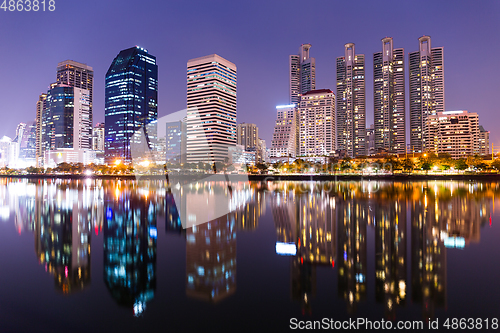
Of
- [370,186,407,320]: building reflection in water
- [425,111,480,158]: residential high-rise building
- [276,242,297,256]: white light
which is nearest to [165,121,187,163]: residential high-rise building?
[425,111,480,158]: residential high-rise building

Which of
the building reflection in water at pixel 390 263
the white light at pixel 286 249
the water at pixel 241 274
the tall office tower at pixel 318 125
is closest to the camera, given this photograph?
the water at pixel 241 274

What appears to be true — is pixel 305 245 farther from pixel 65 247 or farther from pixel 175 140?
pixel 175 140

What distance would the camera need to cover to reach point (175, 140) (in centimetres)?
18175

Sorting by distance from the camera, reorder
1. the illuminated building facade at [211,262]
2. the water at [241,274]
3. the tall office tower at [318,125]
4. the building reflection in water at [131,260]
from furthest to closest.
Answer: the tall office tower at [318,125] < the illuminated building facade at [211,262] < the building reflection in water at [131,260] < the water at [241,274]

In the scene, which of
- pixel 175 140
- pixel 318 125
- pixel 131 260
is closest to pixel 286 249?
pixel 131 260

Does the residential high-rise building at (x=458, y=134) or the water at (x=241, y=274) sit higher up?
the residential high-rise building at (x=458, y=134)

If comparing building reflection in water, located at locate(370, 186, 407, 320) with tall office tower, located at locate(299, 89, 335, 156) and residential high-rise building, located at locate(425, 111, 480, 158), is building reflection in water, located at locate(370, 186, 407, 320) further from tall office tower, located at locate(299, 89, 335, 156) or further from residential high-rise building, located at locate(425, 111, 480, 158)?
tall office tower, located at locate(299, 89, 335, 156)

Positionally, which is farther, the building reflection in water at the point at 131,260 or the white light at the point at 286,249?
the white light at the point at 286,249

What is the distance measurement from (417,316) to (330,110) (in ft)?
642

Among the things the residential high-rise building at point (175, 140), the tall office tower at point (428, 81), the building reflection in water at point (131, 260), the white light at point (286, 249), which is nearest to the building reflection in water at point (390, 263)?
the white light at point (286, 249)

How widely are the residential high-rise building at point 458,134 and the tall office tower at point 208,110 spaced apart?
124 metres

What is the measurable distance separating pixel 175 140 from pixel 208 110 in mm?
29387

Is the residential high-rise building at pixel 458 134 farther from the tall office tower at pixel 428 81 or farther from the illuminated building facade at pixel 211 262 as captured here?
the illuminated building facade at pixel 211 262

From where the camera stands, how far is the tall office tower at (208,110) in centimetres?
17038
